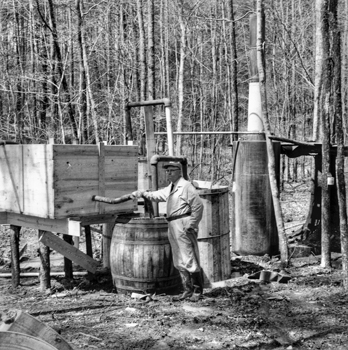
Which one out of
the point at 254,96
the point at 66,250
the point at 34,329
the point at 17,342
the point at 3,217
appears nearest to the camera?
the point at 17,342

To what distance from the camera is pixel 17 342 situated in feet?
7.05

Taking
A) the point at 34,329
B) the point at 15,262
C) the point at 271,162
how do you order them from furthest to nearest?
the point at 271,162
the point at 15,262
the point at 34,329

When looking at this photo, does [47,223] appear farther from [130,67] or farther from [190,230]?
[130,67]

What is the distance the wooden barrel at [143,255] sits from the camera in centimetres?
754

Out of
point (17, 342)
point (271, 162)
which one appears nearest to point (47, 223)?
point (271, 162)

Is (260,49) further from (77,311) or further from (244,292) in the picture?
(77,311)

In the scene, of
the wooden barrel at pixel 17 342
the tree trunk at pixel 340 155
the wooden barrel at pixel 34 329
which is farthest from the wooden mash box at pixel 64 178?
the wooden barrel at pixel 17 342

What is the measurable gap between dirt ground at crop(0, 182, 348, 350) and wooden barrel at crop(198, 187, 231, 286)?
0.46 metres

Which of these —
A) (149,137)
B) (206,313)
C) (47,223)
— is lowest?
(206,313)

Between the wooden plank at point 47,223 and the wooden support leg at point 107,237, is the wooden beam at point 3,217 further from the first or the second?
the wooden support leg at point 107,237

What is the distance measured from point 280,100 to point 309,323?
25718 mm

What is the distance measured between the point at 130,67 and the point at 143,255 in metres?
12.7

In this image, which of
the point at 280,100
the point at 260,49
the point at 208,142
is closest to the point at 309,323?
the point at 260,49

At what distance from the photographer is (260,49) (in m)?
9.85
